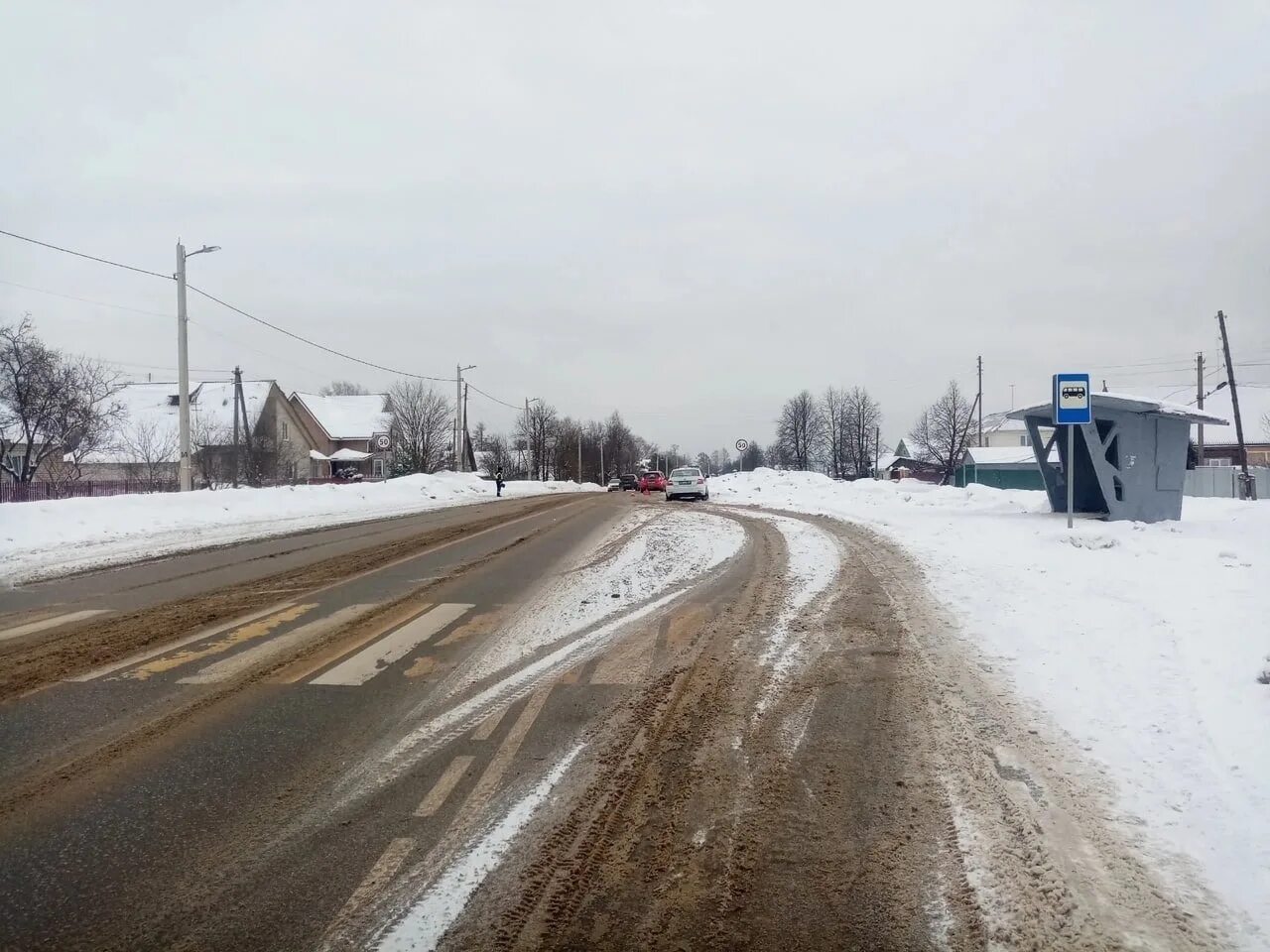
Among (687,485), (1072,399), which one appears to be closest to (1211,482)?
(687,485)

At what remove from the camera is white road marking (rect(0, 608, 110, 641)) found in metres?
8.22

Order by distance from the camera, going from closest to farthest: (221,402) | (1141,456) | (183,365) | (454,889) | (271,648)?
1. (454,889)
2. (271,648)
3. (1141,456)
4. (183,365)
5. (221,402)

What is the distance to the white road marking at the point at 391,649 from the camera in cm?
662

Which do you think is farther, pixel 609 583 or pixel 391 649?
Answer: pixel 609 583

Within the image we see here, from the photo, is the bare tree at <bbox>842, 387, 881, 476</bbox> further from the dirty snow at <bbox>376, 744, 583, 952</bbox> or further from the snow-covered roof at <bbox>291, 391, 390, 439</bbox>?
the dirty snow at <bbox>376, 744, 583, 952</bbox>

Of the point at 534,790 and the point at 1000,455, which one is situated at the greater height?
the point at 1000,455

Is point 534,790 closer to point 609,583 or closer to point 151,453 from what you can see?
point 609,583

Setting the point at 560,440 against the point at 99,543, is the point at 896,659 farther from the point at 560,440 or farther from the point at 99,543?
the point at 560,440

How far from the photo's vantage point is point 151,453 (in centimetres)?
4628

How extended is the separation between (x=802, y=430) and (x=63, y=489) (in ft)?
292

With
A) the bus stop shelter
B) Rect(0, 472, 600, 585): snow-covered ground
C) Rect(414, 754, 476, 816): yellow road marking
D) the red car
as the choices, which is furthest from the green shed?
Rect(414, 754, 476, 816): yellow road marking

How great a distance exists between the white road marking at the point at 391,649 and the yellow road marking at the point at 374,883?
287 cm

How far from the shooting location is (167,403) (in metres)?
62.3

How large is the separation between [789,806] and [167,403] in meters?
68.2
